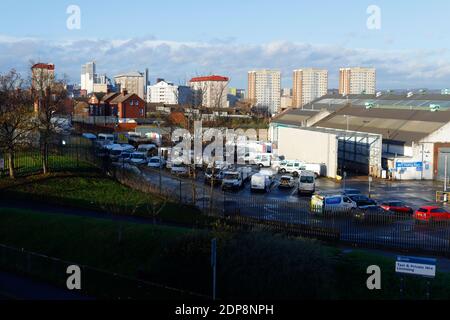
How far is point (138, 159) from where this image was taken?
136 feet

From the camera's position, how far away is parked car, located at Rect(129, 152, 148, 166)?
134 ft

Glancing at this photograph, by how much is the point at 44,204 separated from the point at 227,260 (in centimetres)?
1228

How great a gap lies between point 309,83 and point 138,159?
105 metres

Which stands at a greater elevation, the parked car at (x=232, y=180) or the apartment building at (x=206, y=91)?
the apartment building at (x=206, y=91)

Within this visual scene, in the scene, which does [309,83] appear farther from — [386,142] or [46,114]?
[46,114]

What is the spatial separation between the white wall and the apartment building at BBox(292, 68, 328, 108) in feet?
304

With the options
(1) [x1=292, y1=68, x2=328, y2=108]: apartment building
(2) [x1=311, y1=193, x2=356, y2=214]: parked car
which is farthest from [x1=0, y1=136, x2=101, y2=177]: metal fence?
(1) [x1=292, y1=68, x2=328, y2=108]: apartment building

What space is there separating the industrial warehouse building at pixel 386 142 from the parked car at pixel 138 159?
11.5m

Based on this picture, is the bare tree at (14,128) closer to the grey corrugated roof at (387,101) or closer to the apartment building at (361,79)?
the grey corrugated roof at (387,101)

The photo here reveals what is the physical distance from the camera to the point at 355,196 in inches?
1070

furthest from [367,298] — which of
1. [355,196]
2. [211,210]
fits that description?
[355,196]

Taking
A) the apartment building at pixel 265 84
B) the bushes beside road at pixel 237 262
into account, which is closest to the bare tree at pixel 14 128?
the bushes beside road at pixel 237 262

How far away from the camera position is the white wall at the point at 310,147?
3869cm

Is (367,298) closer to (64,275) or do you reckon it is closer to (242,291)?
(242,291)
